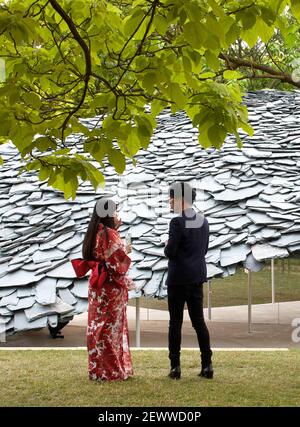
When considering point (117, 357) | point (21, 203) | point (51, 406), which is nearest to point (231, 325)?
point (21, 203)

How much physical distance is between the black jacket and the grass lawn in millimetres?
819

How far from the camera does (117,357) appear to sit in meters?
5.33

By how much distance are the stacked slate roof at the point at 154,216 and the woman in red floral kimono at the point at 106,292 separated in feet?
6.38

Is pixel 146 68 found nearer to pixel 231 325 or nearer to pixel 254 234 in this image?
pixel 254 234

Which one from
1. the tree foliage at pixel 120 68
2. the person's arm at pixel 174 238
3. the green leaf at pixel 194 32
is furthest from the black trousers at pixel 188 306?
the green leaf at pixel 194 32

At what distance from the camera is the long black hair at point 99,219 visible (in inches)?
201

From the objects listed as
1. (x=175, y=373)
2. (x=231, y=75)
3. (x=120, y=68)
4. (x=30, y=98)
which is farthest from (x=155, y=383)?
(x=30, y=98)

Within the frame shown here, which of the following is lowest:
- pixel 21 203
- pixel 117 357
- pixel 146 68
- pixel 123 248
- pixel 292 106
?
pixel 117 357

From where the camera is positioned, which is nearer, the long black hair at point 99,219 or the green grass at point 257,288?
the long black hair at point 99,219

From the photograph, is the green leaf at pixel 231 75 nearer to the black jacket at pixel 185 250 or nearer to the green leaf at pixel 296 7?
the green leaf at pixel 296 7

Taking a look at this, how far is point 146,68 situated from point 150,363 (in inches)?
150

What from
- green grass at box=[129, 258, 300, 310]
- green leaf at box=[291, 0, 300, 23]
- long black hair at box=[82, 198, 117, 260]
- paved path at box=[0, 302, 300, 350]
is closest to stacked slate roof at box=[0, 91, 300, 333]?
paved path at box=[0, 302, 300, 350]

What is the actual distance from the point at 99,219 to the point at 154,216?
3.41 m
